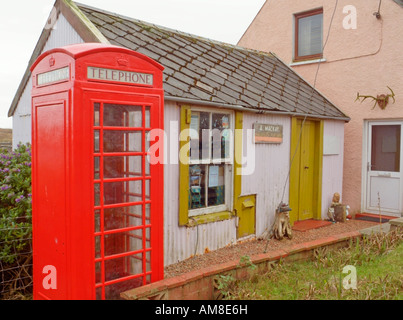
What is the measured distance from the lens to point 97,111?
4180 millimetres

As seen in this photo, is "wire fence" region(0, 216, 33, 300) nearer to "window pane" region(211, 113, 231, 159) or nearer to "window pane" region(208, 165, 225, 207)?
"window pane" region(208, 165, 225, 207)

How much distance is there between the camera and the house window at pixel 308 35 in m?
11.3

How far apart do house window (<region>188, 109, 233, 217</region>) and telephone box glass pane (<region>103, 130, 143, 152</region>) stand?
2169 mm

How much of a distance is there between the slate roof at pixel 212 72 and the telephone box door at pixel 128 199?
1659mm

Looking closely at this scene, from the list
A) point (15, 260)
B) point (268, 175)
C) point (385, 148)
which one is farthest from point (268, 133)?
point (15, 260)

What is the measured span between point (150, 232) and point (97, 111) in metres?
1.49

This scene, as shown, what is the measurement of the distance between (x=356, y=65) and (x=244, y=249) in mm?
6175

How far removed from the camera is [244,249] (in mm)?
7340

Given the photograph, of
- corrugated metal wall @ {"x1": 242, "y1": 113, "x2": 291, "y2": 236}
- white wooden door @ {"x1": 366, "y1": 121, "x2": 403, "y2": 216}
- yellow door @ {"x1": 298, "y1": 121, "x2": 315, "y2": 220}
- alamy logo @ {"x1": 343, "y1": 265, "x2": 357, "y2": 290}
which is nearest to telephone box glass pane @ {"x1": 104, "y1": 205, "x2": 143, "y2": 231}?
alamy logo @ {"x1": 343, "y1": 265, "x2": 357, "y2": 290}

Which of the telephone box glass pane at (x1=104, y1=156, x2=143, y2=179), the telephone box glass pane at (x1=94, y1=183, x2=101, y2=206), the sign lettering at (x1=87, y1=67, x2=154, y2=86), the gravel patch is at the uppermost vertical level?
the sign lettering at (x1=87, y1=67, x2=154, y2=86)

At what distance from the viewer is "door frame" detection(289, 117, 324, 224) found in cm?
901

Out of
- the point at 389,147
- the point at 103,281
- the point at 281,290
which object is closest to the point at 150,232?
the point at 103,281

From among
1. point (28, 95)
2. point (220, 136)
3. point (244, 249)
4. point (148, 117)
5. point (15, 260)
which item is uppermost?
point (28, 95)

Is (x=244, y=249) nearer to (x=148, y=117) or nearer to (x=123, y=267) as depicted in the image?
(x=123, y=267)
